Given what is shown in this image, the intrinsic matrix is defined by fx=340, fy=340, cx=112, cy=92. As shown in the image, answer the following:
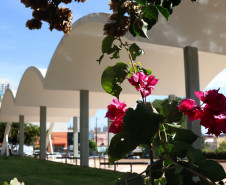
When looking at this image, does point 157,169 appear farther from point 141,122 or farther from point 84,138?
point 84,138

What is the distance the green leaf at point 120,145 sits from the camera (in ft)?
4.73

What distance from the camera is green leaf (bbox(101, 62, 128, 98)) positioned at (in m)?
1.85

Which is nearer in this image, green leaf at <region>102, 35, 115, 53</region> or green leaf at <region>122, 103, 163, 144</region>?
green leaf at <region>122, 103, 163, 144</region>

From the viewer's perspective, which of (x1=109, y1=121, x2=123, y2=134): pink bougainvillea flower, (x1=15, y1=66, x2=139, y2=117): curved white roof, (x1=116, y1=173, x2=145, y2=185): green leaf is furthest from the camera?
(x1=15, y1=66, x2=139, y2=117): curved white roof

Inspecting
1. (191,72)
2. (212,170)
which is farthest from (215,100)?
(191,72)

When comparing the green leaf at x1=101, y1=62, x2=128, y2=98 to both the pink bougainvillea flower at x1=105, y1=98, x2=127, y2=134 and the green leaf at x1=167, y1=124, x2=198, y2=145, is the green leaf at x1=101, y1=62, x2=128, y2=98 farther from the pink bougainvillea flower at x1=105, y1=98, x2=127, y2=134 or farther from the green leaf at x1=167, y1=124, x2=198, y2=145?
the green leaf at x1=167, y1=124, x2=198, y2=145

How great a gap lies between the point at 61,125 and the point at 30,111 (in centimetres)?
3035

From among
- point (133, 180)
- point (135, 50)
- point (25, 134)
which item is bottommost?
point (133, 180)

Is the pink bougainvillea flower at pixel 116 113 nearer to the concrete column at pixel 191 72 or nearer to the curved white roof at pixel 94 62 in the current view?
the curved white roof at pixel 94 62

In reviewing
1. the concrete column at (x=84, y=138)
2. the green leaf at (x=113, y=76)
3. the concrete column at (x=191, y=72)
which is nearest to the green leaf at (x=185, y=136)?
the green leaf at (x=113, y=76)

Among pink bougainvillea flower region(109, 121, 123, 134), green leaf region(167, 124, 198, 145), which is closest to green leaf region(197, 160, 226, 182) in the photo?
green leaf region(167, 124, 198, 145)

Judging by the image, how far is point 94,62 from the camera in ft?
46.5

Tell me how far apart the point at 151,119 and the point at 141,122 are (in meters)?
0.04

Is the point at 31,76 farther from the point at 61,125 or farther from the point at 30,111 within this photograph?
the point at 61,125
